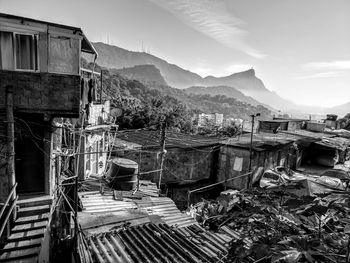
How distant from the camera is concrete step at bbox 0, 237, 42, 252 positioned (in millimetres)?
8930

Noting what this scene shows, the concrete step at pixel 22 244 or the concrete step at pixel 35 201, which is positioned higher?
the concrete step at pixel 35 201

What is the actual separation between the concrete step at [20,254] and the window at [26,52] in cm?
710

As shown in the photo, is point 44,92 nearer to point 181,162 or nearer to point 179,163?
point 179,163

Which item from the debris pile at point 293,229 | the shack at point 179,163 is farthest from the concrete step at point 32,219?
the shack at point 179,163

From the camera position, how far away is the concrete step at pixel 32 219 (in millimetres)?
9945

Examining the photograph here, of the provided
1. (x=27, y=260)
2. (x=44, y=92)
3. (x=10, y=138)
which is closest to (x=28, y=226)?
(x=27, y=260)

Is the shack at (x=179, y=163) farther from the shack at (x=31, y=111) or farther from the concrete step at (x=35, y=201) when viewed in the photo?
the shack at (x=31, y=111)

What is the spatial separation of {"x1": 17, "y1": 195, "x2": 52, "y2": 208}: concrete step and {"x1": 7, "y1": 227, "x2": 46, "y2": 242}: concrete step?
50.8 inches

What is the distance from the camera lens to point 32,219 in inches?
401

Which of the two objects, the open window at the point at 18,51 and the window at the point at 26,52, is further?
the window at the point at 26,52

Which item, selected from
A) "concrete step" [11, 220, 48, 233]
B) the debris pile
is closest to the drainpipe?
"concrete step" [11, 220, 48, 233]

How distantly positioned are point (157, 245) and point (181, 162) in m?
14.1

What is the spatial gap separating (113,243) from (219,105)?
6900 inches

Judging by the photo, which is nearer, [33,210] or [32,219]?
[32,219]
